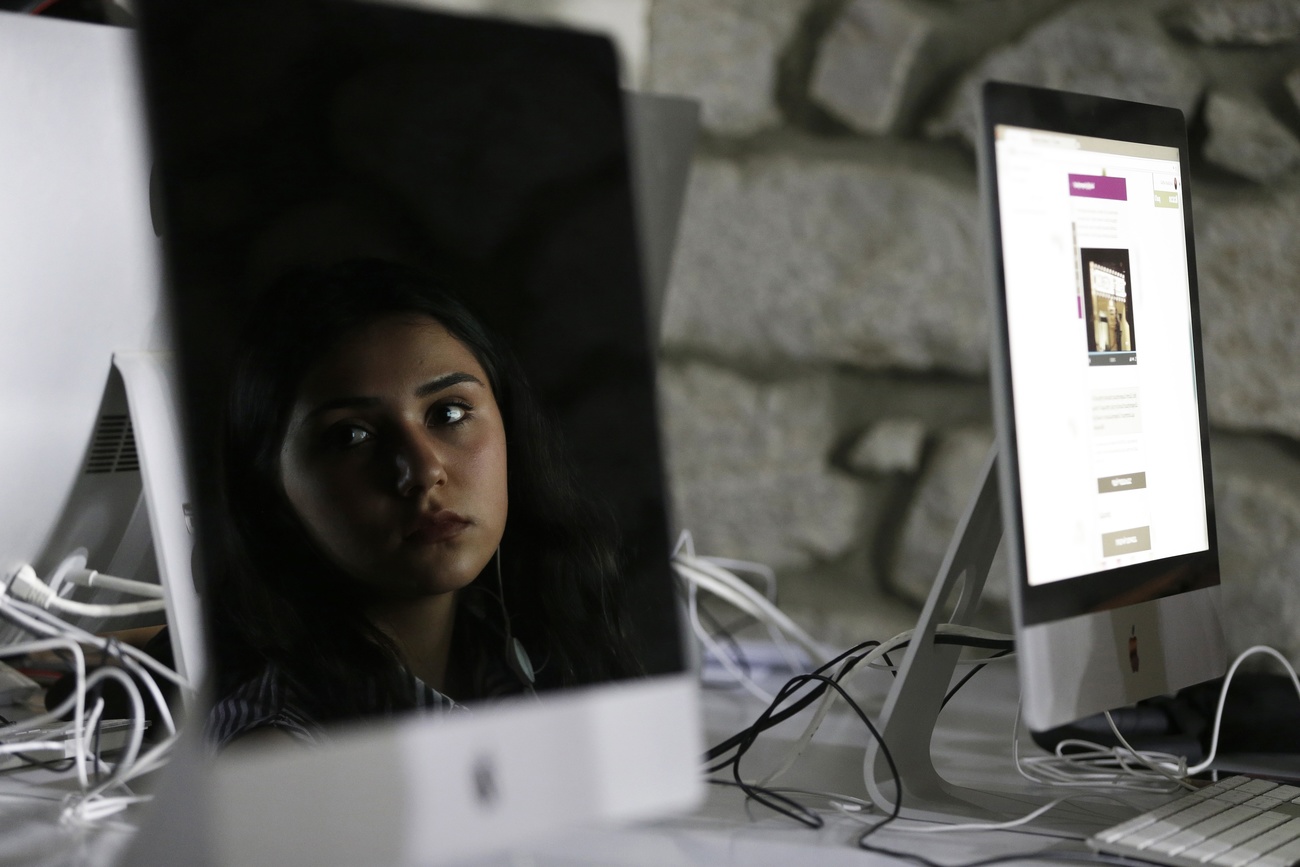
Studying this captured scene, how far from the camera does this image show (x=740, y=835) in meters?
0.65

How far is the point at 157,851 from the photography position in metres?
0.48

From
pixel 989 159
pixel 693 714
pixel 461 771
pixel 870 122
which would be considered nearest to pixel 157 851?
pixel 461 771

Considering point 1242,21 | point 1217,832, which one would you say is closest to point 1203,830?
point 1217,832

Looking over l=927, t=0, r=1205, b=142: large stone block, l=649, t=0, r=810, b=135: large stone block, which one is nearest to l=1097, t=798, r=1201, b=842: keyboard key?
l=927, t=0, r=1205, b=142: large stone block

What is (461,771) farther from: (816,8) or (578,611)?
(816,8)

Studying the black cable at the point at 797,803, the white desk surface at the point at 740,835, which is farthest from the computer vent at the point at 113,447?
the black cable at the point at 797,803

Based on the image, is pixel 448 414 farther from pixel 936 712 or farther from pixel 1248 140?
pixel 1248 140

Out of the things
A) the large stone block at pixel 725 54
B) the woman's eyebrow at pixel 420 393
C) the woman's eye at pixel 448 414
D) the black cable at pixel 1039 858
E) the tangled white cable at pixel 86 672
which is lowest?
the black cable at pixel 1039 858

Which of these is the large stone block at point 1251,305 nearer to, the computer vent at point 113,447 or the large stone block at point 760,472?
the large stone block at point 760,472

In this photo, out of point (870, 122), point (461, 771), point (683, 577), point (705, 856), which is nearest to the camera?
point (461, 771)

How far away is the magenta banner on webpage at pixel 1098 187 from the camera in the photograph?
69 centimetres

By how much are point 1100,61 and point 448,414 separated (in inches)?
37.7

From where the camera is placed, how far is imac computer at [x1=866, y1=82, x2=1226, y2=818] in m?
0.63

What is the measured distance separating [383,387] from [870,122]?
3.03 feet
